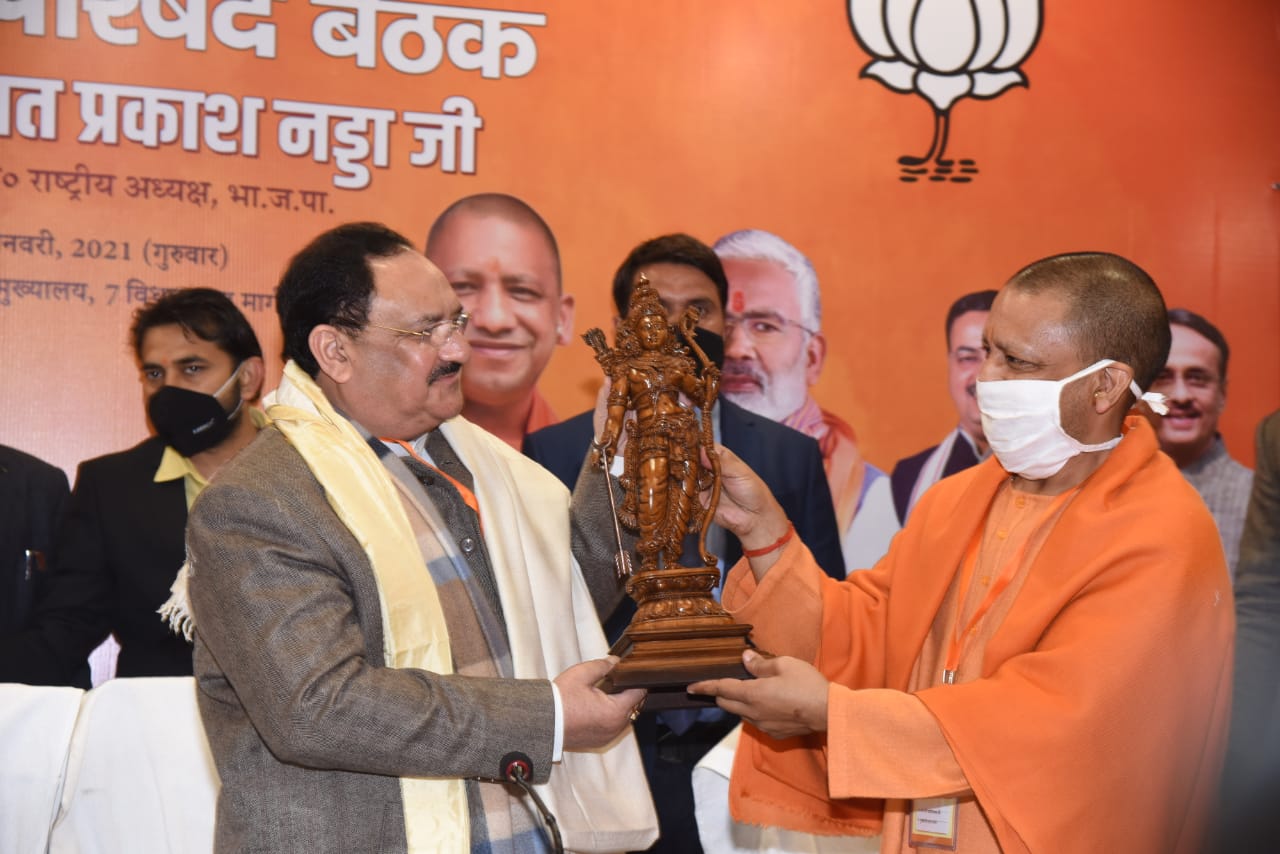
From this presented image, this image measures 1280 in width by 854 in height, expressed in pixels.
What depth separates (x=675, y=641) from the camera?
9.11ft

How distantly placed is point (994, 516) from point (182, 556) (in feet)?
8.72

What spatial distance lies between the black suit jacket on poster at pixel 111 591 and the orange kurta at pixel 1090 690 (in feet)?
8.18

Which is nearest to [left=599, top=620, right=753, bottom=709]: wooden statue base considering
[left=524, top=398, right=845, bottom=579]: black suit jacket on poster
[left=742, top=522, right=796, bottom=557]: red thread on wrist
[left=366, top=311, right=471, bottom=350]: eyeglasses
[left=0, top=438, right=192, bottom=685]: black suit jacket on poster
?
[left=742, top=522, right=796, bottom=557]: red thread on wrist

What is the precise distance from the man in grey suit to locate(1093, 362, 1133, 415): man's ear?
118 centimetres

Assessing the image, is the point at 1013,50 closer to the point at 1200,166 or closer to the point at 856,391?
the point at 1200,166

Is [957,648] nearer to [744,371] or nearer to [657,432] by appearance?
[657,432]

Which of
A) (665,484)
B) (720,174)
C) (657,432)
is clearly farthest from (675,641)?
(720,174)

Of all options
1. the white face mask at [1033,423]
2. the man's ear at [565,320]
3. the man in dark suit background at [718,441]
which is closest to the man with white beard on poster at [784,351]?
the man's ear at [565,320]

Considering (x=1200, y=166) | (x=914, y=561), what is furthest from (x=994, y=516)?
(x=1200, y=166)

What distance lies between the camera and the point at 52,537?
463 cm

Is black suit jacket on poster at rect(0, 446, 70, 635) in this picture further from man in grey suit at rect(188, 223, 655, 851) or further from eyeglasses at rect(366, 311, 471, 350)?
eyeglasses at rect(366, 311, 471, 350)

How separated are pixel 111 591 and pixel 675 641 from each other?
2446 millimetres

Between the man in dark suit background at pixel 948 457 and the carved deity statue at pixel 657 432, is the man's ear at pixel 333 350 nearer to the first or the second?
the carved deity statue at pixel 657 432

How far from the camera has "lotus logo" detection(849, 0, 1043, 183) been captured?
5.89 meters
